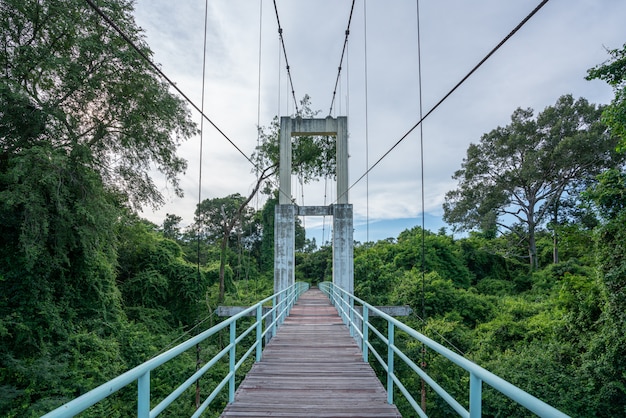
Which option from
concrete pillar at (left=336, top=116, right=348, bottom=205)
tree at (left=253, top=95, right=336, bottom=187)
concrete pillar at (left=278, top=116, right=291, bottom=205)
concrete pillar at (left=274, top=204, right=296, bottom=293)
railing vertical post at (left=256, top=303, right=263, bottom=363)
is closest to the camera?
railing vertical post at (left=256, top=303, right=263, bottom=363)

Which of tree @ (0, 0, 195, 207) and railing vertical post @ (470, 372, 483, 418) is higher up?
tree @ (0, 0, 195, 207)

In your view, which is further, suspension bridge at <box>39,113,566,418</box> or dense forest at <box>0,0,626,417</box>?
dense forest at <box>0,0,626,417</box>

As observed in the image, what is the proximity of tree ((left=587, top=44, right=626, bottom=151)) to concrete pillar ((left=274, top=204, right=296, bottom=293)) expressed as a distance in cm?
996

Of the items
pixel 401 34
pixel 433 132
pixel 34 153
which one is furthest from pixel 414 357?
pixel 34 153

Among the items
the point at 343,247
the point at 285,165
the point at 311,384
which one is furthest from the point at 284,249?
the point at 311,384

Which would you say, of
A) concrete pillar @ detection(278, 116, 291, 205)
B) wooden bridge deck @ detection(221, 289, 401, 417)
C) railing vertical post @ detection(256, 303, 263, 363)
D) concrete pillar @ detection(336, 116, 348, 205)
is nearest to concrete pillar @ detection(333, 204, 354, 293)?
concrete pillar @ detection(336, 116, 348, 205)

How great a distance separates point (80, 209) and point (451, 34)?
8.89 meters

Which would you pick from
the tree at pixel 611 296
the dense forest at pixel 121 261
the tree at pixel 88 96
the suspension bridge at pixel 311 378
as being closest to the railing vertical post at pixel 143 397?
the suspension bridge at pixel 311 378

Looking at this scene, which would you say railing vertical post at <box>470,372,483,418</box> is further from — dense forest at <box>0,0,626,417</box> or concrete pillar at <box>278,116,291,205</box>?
concrete pillar at <box>278,116,291,205</box>

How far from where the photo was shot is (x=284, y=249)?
13.8 meters

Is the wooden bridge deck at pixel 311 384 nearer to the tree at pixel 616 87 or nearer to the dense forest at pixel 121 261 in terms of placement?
the dense forest at pixel 121 261

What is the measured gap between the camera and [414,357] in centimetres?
1399

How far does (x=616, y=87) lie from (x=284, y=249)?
11.2 meters

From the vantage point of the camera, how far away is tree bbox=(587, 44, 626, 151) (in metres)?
7.20
